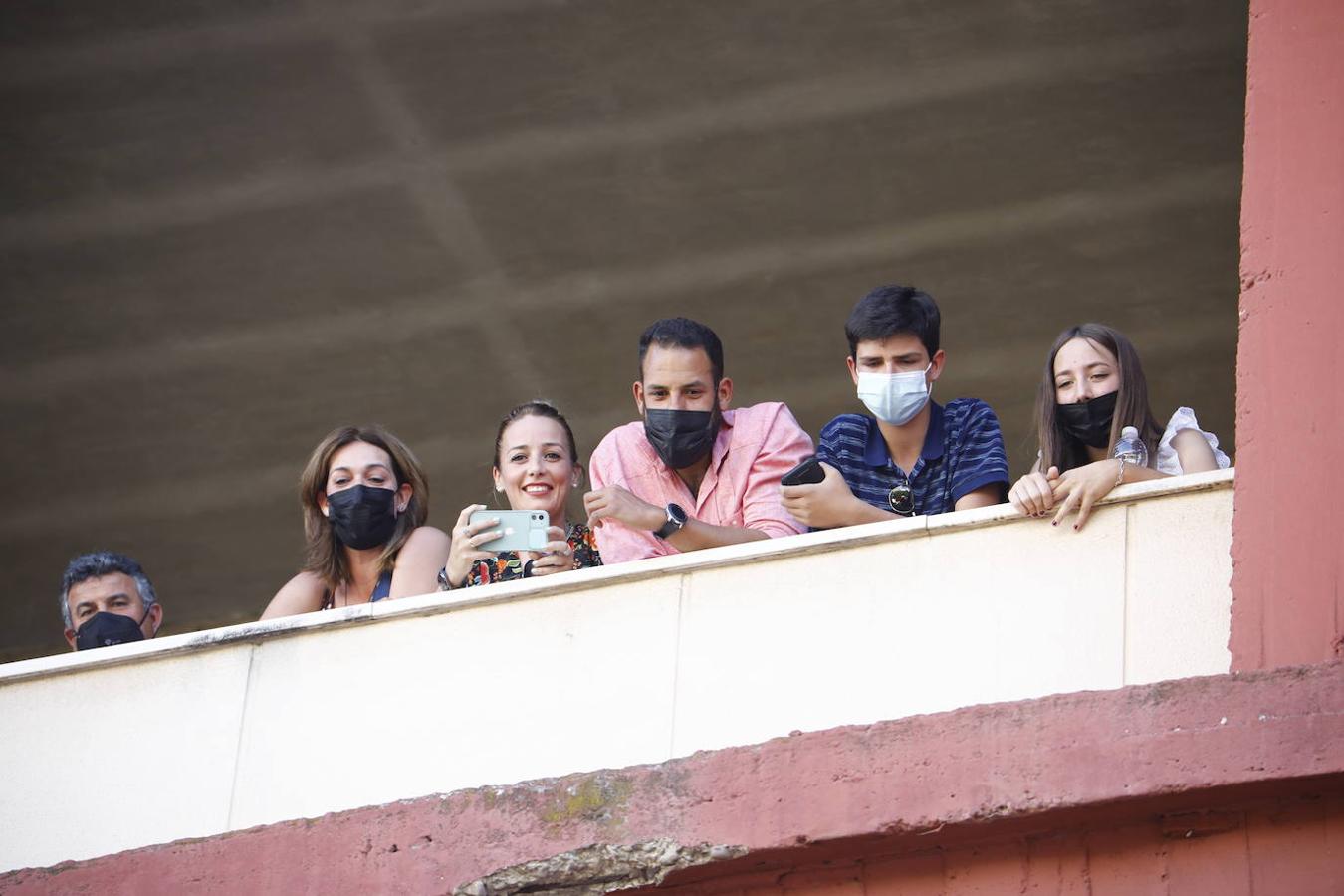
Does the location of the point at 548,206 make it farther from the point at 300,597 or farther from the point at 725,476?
the point at 725,476

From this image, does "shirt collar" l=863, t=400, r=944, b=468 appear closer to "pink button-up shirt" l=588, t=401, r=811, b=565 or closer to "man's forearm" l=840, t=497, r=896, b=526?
"pink button-up shirt" l=588, t=401, r=811, b=565

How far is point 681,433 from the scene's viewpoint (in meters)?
7.56

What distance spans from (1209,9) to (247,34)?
16.3 ft

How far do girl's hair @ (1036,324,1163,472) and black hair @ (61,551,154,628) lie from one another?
340 cm

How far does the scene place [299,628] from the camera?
7.06m

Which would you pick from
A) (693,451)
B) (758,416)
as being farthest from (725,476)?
(758,416)

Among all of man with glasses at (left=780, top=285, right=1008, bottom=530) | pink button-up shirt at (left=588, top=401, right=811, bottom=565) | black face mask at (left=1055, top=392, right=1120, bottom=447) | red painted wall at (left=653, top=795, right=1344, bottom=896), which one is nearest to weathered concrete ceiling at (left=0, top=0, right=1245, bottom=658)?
pink button-up shirt at (left=588, top=401, right=811, bottom=565)

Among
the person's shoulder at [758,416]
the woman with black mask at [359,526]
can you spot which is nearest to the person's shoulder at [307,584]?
the woman with black mask at [359,526]

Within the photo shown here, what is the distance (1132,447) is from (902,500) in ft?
2.39

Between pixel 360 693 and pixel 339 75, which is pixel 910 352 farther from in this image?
pixel 339 75

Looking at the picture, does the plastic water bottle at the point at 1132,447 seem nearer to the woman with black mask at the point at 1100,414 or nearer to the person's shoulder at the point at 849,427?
the woman with black mask at the point at 1100,414

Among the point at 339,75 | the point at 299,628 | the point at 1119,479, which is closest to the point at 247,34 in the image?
the point at 339,75

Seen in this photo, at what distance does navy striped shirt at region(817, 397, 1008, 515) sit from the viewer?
719 centimetres

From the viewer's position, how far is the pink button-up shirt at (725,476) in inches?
291
